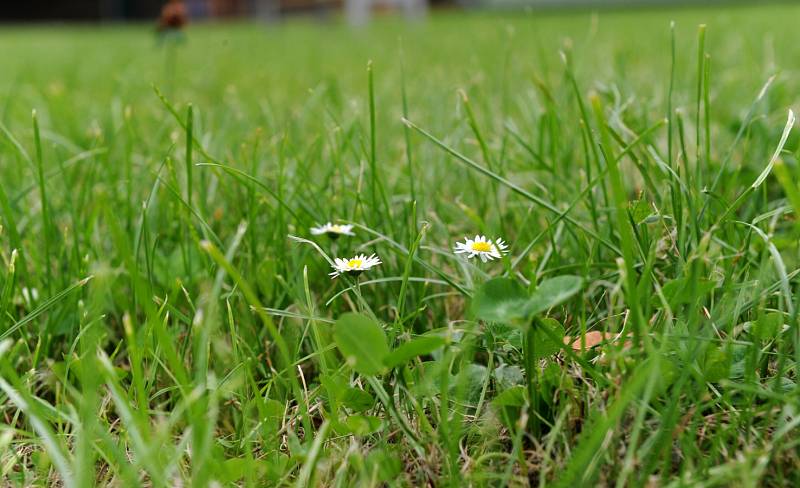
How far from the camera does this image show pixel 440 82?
2.24 meters

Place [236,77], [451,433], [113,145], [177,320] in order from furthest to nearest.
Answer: [236,77] < [113,145] < [177,320] < [451,433]

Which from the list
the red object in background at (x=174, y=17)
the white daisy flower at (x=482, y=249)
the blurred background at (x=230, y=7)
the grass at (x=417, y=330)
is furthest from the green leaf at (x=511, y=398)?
the blurred background at (x=230, y=7)

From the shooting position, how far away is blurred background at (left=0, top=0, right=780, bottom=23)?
11094mm

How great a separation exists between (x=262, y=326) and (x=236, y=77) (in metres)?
2.23

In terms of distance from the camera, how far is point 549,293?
55cm

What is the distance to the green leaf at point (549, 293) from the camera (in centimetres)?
53

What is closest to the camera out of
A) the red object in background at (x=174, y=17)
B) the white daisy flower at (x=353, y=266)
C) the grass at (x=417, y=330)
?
the grass at (x=417, y=330)

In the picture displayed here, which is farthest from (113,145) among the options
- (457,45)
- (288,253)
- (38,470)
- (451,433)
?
(457,45)

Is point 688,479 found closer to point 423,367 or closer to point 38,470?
point 423,367

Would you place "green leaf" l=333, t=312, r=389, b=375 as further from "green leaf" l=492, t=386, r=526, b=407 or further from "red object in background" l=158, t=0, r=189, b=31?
"red object in background" l=158, t=0, r=189, b=31

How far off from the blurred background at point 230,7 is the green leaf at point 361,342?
10.5 meters

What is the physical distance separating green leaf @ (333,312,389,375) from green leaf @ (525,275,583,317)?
111 mm

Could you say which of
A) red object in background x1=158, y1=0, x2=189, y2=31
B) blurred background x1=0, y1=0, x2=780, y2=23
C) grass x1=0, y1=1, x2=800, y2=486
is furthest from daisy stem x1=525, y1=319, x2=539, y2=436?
blurred background x1=0, y1=0, x2=780, y2=23

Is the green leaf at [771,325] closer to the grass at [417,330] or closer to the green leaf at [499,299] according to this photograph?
the grass at [417,330]
